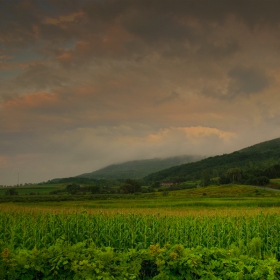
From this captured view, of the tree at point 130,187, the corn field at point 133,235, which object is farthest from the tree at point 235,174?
the corn field at point 133,235

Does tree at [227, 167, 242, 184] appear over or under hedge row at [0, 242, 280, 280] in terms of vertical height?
under

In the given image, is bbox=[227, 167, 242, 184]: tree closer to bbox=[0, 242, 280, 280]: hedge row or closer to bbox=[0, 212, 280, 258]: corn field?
bbox=[0, 212, 280, 258]: corn field

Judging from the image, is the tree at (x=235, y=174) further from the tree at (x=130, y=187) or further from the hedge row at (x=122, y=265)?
the hedge row at (x=122, y=265)

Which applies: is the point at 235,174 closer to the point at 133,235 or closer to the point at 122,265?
the point at 133,235

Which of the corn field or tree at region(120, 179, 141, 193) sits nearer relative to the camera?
the corn field

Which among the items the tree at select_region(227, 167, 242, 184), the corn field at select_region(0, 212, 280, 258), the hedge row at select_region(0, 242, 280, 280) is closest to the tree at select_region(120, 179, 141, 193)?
the tree at select_region(227, 167, 242, 184)

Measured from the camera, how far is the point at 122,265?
7574mm

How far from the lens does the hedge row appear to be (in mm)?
7457

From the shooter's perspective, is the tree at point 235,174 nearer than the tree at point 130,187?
No

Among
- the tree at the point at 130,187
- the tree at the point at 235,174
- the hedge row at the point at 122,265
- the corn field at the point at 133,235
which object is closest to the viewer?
the hedge row at the point at 122,265

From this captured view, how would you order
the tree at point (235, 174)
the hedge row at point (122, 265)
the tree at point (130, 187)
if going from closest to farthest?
the hedge row at point (122, 265) < the tree at point (130, 187) < the tree at point (235, 174)

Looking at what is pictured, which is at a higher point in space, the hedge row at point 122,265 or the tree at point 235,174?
the hedge row at point 122,265

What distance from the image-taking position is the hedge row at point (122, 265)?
746cm

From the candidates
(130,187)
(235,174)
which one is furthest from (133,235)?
(235,174)
